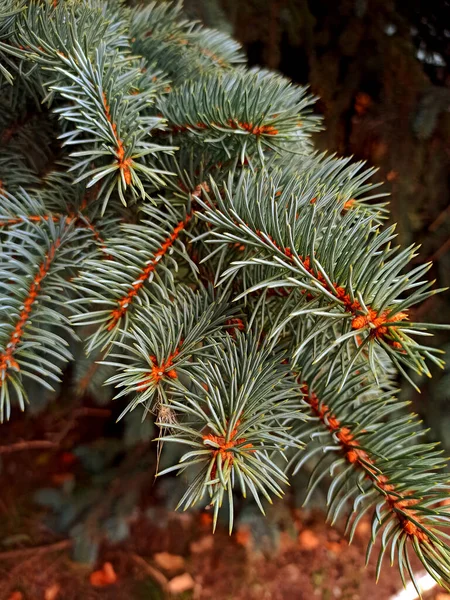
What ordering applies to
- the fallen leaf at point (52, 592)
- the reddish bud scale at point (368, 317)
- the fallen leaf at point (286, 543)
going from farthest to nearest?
1. the fallen leaf at point (286, 543)
2. the fallen leaf at point (52, 592)
3. the reddish bud scale at point (368, 317)

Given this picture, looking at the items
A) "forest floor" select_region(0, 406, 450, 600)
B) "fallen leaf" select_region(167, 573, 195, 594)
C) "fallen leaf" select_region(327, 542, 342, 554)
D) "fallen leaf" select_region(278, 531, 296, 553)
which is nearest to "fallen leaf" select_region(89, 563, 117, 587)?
"forest floor" select_region(0, 406, 450, 600)

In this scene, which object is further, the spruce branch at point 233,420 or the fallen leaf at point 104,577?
the fallen leaf at point 104,577

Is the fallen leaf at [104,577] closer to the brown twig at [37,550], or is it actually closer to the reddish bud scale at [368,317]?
the brown twig at [37,550]

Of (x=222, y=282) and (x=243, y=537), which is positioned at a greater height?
(x=222, y=282)

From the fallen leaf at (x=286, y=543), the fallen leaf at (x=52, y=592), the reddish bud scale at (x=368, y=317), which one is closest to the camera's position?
the reddish bud scale at (x=368, y=317)

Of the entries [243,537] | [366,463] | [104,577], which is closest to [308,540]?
[243,537]

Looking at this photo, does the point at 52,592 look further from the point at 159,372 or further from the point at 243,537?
the point at 159,372

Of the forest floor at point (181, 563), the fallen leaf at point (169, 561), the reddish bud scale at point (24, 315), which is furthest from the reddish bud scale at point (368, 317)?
the fallen leaf at point (169, 561)
